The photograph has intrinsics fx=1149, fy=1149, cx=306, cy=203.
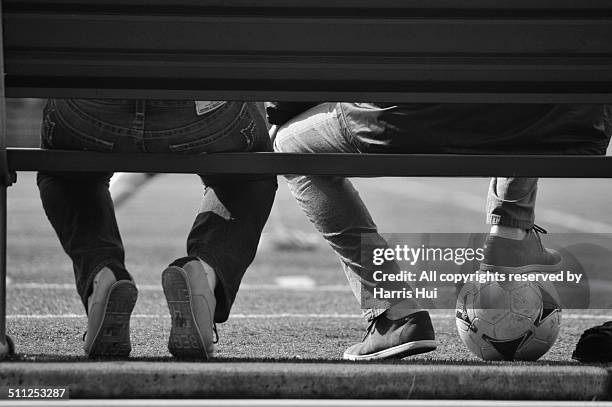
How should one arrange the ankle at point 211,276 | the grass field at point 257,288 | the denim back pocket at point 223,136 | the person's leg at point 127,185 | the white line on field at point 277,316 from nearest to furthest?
the denim back pocket at point 223,136
the ankle at point 211,276
the grass field at point 257,288
the white line on field at point 277,316
the person's leg at point 127,185

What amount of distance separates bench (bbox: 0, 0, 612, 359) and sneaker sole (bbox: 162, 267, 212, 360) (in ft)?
1.04

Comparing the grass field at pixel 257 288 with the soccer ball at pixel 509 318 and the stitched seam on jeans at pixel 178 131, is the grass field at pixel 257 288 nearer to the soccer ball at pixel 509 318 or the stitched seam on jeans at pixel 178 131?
the soccer ball at pixel 509 318

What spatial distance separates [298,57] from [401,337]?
0.96 meters

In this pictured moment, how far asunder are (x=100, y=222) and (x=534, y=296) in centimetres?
123

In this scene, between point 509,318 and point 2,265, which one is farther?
point 509,318

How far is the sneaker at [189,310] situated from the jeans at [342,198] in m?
0.57

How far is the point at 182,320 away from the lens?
9.23 feet

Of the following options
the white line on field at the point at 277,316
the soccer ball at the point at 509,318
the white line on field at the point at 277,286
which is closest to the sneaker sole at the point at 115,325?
the soccer ball at the point at 509,318

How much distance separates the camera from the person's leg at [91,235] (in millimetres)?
2830

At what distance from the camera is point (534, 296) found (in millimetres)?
3250

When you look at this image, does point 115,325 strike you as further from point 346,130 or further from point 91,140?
point 346,130

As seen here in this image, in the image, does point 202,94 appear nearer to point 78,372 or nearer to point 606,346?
point 78,372

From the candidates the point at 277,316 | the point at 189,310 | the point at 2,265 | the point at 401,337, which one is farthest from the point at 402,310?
the point at 277,316

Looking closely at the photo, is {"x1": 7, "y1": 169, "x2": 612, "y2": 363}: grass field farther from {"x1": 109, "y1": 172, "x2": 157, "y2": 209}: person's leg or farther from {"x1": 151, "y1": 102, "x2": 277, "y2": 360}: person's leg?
{"x1": 109, "y1": 172, "x2": 157, "y2": 209}: person's leg
